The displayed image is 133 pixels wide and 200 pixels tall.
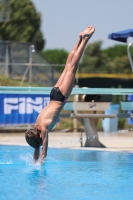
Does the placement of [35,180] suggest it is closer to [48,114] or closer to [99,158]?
[48,114]

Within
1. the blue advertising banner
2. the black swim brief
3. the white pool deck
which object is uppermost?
the black swim brief

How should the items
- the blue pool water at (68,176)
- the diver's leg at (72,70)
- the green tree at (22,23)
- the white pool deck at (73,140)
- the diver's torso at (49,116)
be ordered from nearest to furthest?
the blue pool water at (68,176), the diver's torso at (49,116), the diver's leg at (72,70), the white pool deck at (73,140), the green tree at (22,23)

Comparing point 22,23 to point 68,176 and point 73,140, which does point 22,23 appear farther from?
point 68,176

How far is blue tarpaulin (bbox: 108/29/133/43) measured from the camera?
12.9 meters

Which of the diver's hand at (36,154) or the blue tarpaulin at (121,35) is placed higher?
the blue tarpaulin at (121,35)

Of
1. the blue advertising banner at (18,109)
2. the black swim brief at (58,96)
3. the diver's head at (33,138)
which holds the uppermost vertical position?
the black swim brief at (58,96)

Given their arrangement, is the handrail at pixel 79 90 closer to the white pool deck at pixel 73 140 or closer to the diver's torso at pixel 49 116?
the white pool deck at pixel 73 140

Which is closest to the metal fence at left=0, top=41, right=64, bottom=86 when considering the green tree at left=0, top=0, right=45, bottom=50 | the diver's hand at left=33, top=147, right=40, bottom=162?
the diver's hand at left=33, top=147, right=40, bottom=162

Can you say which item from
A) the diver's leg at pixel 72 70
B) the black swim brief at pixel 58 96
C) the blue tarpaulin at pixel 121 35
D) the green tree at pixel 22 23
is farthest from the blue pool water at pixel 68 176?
the green tree at pixel 22 23

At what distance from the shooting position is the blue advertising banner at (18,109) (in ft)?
41.2

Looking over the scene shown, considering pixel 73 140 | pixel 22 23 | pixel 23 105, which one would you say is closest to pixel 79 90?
pixel 73 140

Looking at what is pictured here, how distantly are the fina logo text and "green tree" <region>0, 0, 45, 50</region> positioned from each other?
108 ft

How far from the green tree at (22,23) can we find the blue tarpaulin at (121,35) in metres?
31.9

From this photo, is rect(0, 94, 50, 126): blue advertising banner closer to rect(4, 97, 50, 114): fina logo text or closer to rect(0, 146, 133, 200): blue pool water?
rect(4, 97, 50, 114): fina logo text
